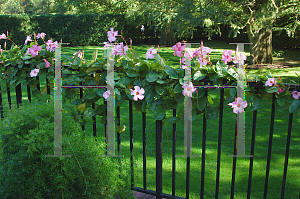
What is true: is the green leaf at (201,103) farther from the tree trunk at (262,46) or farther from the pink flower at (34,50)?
the tree trunk at (262,46)

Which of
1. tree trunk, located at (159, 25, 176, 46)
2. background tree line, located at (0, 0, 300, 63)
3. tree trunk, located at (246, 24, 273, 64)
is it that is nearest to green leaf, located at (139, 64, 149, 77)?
background tree line, located at (0, 0, 300, 63)

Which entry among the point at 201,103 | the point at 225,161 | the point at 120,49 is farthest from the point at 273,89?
the point at 225,161

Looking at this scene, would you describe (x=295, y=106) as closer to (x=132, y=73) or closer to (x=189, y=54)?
(x=189, y=54)

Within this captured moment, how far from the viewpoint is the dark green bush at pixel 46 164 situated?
1.57 m

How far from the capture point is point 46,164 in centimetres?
158

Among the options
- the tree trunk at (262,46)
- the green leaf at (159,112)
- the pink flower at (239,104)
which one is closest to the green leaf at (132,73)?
the green leaf at (159,112)

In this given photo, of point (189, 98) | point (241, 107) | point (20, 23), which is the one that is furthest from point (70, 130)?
point (20, 23)

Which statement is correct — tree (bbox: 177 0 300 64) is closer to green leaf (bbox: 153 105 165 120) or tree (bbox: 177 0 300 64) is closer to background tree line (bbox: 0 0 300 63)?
background tree line (bbox: 0 0 300 63)

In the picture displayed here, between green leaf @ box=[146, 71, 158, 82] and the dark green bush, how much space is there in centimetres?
58

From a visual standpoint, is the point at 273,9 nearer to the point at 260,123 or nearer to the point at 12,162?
the point at 260,123

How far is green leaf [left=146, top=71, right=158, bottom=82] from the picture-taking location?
6.04ft

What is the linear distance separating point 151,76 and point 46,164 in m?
0.89

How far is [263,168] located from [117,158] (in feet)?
6.31

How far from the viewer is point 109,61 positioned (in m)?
2.01
